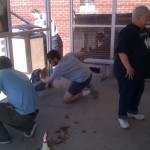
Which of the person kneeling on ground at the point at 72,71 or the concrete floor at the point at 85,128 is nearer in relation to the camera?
the concrete floor at the point at 85,128

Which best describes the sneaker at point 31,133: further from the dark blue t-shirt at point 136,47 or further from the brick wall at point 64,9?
the brick wall at point 64,9

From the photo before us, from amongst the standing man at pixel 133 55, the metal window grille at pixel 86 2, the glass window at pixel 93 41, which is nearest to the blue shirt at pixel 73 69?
the standing man at pixel 133 55

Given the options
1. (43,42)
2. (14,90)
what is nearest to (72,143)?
(14,90)

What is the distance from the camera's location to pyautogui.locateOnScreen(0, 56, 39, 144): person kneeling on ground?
2.89m

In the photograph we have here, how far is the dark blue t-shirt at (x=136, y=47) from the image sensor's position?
3010 mm

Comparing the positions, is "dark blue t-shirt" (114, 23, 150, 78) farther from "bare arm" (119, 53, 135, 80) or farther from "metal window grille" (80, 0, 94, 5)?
"metal window grille" (80, 0, 94, 5)

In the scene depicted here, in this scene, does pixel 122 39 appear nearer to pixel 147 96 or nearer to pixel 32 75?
pixel 147 96

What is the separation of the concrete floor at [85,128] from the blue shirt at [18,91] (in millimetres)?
448

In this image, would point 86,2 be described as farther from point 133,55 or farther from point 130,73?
point 130,73

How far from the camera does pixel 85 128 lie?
342cm

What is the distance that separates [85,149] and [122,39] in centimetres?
138

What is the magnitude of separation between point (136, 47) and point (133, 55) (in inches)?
4.1

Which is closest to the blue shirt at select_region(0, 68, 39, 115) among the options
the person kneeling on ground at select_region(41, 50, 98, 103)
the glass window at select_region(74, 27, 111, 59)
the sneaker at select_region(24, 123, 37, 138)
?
the sneaker at select_region(24, 123, 37, 138)

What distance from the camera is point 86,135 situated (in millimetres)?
3230
